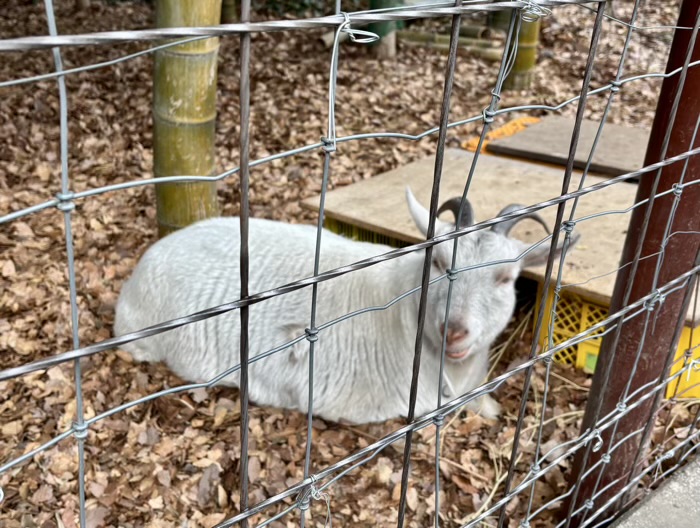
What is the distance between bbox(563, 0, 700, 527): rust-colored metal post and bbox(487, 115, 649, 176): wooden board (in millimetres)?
2608

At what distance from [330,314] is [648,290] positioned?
56.0 inches

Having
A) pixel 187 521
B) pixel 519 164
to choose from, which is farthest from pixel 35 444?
pixel 519 164

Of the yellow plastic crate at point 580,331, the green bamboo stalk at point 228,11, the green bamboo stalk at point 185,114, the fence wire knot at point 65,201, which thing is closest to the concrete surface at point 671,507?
the yellow plastic crate at point 580,331

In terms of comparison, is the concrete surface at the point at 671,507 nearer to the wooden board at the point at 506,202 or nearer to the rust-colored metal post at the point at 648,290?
the rust-colored metal post at the point at 648,290

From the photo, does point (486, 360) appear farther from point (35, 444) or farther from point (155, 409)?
point (35, 444)

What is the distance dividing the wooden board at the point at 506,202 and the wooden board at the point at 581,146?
16cm

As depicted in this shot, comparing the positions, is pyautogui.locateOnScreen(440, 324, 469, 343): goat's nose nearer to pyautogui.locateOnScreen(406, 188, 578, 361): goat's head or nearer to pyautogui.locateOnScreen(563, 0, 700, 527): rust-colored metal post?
pyautogui.locateOnScreen(406, 188, 578, 361): goat's head

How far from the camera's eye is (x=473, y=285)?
277cm

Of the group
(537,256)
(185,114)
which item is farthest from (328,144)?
(185,114)

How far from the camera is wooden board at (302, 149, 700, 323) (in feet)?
11.6

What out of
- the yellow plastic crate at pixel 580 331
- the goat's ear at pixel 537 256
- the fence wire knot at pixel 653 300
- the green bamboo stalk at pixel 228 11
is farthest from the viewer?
the green bamboo stalk at pixel 228 11

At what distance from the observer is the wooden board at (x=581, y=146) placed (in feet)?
16.3

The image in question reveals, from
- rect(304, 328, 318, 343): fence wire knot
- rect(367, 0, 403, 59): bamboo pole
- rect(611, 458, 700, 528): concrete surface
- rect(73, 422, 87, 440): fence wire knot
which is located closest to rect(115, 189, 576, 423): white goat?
rect(611, 458, 700, 528): concrete surface

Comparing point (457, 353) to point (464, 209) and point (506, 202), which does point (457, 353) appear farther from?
point (506, 202)
